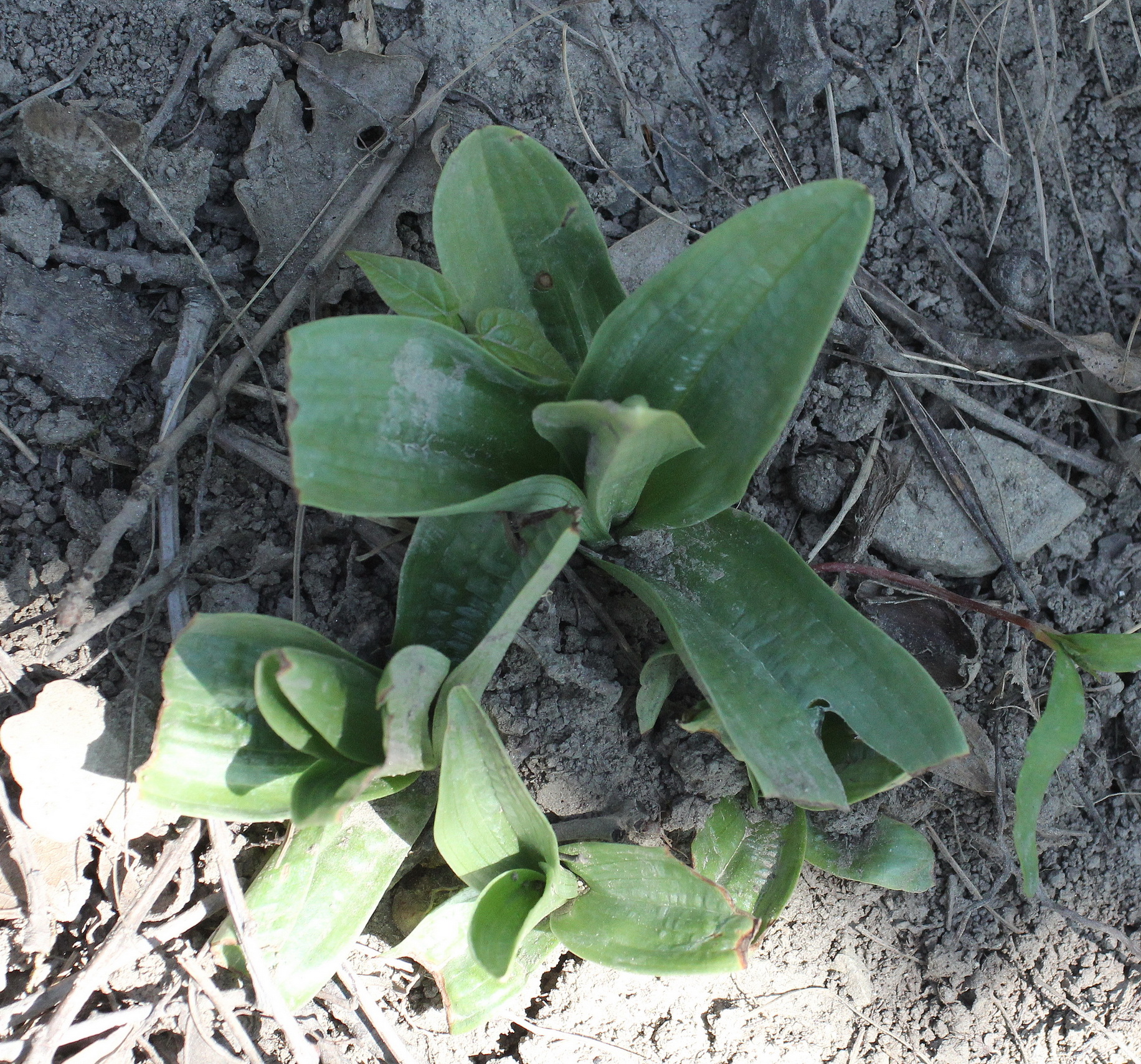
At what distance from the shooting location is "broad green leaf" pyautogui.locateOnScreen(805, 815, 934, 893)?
1.60 meters

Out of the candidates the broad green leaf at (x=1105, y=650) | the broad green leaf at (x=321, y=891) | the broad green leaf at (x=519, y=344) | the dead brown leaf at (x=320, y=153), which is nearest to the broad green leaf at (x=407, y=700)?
the broad green leaf at (x=321, y=891)

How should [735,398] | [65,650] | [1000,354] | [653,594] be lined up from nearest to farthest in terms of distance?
1. [735,398]
2. [653,594]
3. [65,650]
4. [1000,354]

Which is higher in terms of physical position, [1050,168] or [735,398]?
[1050,168]

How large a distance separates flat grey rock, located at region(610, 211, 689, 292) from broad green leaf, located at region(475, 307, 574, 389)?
39 centimetres

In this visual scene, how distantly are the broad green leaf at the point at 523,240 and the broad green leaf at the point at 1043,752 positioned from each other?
100cm

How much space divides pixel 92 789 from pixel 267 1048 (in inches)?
21.6

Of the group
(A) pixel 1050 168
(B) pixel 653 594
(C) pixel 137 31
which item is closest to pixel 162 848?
(B) pixel 653 594

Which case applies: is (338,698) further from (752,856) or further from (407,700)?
(752,856)

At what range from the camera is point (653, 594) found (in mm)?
1357

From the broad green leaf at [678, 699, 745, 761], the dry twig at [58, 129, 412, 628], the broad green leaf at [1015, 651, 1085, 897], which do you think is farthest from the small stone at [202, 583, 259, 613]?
the broad green leaf at [1015, 651, 1085, 897]

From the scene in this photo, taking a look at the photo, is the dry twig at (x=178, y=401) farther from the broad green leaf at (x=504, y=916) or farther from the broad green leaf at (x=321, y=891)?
the broad green leaf at (x=504, y=916)

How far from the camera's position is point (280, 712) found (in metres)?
1.25

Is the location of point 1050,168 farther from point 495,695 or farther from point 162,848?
point 162,848

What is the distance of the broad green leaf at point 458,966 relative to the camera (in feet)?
4.67
